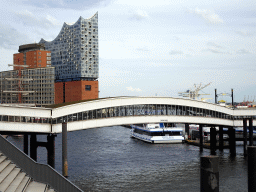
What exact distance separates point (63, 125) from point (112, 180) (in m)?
9.11

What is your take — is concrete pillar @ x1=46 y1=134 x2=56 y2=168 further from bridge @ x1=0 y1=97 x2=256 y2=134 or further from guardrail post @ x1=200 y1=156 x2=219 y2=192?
guardrail post @ x1=200 y1=156 x2=219 y2=192

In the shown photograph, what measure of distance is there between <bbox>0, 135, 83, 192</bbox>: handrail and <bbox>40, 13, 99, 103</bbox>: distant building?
152 metres

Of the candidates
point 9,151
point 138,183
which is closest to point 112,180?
point 138,183

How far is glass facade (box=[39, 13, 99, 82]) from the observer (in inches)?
6993

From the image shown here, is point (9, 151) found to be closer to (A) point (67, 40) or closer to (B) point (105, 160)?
(B) point (105, 160)

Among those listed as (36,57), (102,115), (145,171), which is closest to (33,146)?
(102,115)

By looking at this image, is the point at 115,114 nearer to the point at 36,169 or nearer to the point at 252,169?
the point at 36,169

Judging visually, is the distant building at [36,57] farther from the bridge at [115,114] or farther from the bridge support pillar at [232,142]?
the bridge at [115,114]

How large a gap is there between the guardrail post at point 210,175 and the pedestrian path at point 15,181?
10597 millimetres

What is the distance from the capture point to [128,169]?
153 ft

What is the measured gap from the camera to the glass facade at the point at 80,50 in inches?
6993

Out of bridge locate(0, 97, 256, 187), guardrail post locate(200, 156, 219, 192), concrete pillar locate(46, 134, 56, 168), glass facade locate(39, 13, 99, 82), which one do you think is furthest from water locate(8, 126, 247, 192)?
glass facade locate(39, 13, 99, 82)

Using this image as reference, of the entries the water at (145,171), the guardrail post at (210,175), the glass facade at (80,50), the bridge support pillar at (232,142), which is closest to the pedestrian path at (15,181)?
the guardrail post at (210,175)

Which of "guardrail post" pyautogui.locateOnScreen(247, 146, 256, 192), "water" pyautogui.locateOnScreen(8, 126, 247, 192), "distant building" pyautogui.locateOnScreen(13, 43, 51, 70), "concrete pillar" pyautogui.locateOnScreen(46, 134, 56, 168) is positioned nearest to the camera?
"guardrail post" pyautogui.locateOnScreen(247, 146, 256, 192)
